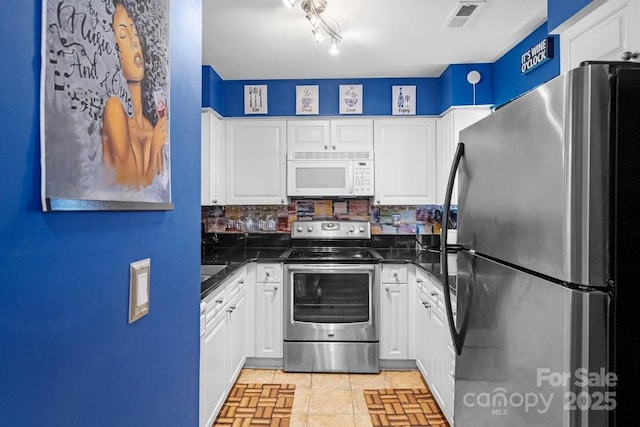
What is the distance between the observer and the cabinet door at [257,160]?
3.50 meters

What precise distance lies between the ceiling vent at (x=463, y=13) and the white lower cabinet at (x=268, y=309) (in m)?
2.18

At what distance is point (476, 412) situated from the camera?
1.16m

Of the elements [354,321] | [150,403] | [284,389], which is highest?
[150,403]

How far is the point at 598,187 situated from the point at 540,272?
0.21m

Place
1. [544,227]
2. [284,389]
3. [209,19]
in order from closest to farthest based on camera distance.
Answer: [544,227]
[209,19]
[284,389]

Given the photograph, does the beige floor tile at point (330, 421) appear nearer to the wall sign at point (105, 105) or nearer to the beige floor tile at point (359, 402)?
the beige floor tile at point (359, 402)

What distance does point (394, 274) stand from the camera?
10.2 feet

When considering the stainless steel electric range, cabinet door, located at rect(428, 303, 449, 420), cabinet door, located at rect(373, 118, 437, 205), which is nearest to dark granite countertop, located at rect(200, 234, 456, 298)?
the stainless steel electric range

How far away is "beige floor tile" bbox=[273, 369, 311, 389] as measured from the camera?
2905 millimetres

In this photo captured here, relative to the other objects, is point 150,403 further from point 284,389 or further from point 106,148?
point 284,389

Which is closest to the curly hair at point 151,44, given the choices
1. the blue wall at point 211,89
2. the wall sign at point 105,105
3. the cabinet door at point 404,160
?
the wall sign at point 105,105

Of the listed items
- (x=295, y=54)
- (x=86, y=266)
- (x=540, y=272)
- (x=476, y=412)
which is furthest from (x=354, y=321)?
(x=86, y=266)

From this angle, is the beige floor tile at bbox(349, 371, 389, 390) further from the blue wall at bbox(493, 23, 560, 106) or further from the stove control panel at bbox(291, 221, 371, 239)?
the blue wall at bbox(493, 23, 560, 106)

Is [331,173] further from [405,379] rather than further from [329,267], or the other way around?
[405,379]
